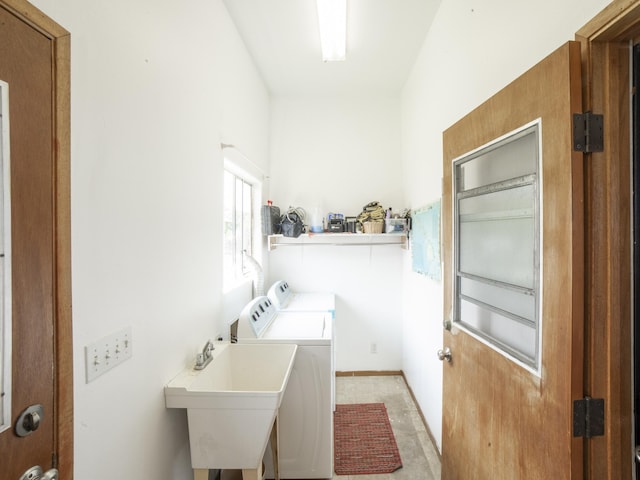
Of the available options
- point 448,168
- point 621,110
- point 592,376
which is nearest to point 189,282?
point 448,168

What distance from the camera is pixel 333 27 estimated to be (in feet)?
6.48

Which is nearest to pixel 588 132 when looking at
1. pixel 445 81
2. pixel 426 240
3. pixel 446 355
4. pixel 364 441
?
pixel 446 355

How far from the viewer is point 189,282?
58.3 inches

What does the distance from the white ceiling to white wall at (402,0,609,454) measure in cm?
16

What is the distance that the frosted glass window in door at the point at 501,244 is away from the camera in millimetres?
991

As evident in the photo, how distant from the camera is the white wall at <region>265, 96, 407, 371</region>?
3176mm

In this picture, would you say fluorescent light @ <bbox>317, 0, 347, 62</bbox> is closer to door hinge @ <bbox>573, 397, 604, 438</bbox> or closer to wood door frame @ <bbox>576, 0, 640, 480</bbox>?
wood door frame @ <bbox>576, 0, 640, 480</bbox>

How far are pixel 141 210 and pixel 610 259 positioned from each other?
1.50 m

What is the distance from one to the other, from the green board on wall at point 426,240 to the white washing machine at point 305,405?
0.92 metres

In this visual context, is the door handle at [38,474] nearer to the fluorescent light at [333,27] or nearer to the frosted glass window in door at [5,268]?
the frosted glass window in door at [5,268]

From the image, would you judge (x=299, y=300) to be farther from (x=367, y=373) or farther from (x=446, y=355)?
(x=446, y=355)

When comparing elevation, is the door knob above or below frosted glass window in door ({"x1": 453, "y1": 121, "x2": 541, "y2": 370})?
below

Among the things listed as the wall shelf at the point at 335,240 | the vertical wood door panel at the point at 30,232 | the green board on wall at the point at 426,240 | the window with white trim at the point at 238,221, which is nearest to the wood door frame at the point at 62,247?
the vertical wood door panel at the point at 30,232

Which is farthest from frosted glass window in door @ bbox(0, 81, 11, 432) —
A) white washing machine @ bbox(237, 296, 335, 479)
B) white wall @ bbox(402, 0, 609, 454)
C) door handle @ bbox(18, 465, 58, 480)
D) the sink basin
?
white wall @ bbox(402, 0, 609, 454)
